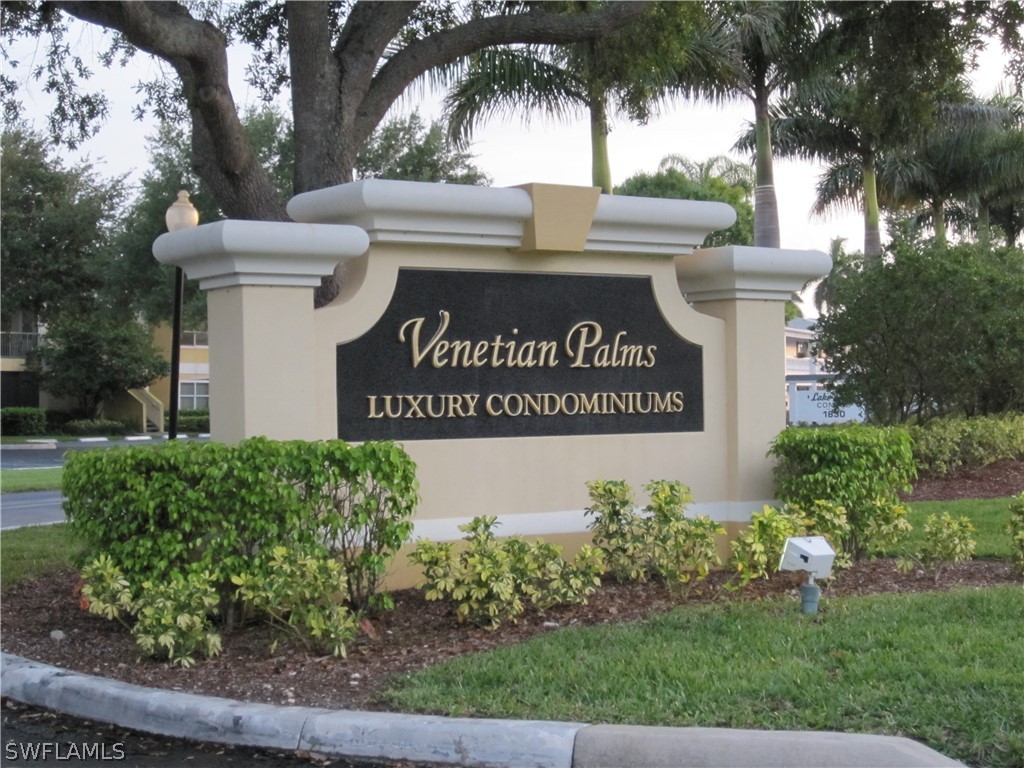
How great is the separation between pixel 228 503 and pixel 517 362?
2.71 m

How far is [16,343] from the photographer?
46.6 metres

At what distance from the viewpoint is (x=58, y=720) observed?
6.02 metres

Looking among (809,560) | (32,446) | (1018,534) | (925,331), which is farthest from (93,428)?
(809,560)

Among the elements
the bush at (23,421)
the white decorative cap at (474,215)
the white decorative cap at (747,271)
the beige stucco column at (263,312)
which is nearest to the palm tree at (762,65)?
the white decorative cap at (747,271)

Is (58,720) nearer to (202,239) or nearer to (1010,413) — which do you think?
(202,239)

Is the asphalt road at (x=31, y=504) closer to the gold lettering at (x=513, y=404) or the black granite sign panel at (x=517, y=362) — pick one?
the black granite sign panel at (x=517, y=362)

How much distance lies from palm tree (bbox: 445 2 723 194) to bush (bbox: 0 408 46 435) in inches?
1068

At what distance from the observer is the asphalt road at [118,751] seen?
5.33 metres

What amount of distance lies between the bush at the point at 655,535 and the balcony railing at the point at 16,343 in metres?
42.6

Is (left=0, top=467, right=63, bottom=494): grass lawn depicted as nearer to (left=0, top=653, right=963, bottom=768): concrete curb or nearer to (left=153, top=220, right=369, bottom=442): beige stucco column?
(left=153, top=220, right=369, bottom=442): beige stucco column

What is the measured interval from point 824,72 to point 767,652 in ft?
62.0

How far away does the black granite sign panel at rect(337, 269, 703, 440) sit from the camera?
328 inches

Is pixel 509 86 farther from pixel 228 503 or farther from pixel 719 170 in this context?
pixel 719 170

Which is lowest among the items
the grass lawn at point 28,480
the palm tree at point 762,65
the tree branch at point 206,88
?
the grass lawn at point 28,480
